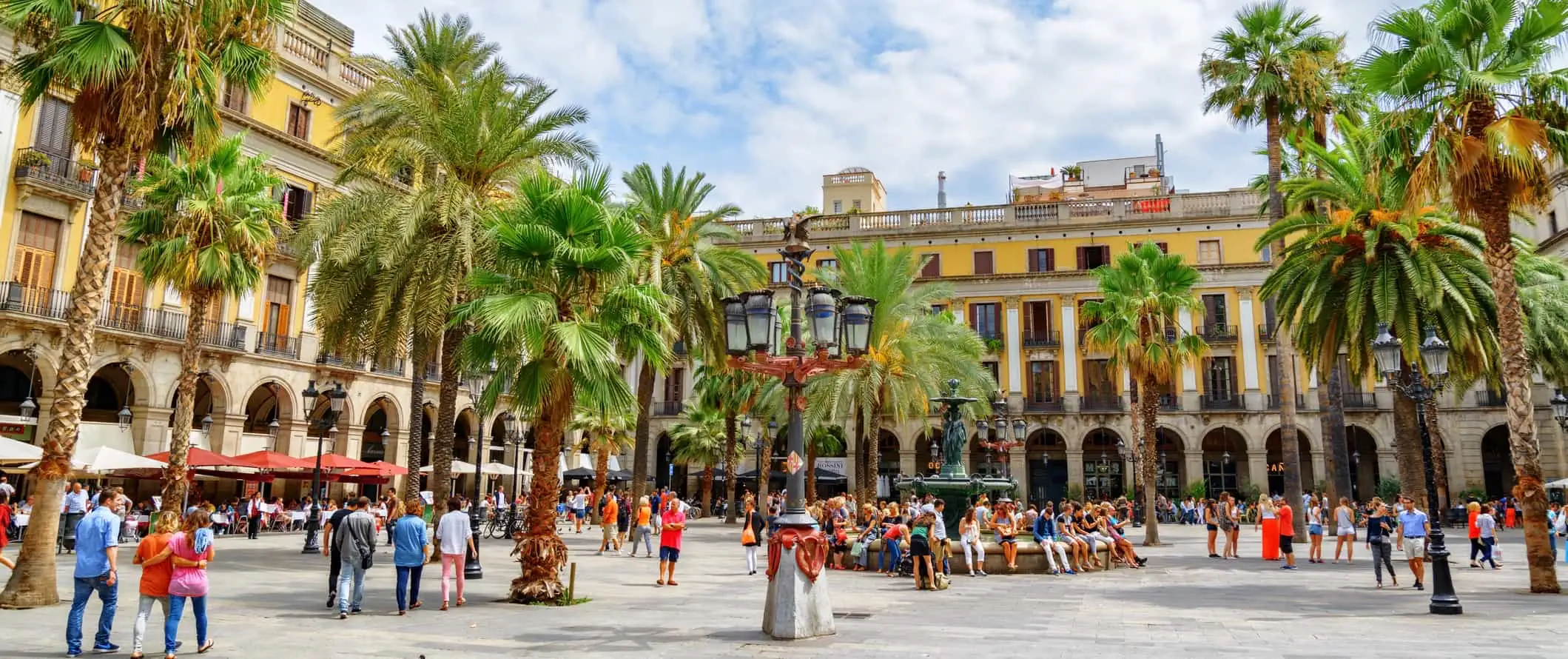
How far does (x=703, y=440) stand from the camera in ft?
139

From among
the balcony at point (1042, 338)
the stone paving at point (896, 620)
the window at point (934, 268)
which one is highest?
the window at point (934, 268)

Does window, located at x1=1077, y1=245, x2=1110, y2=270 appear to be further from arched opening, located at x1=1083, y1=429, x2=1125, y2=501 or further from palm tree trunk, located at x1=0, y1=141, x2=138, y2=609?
palm tree trunk, located at x1=0, y1=141, x2=138, y2=609

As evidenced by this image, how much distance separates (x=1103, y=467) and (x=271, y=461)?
117 feet

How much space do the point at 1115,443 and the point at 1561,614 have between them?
34.9 m

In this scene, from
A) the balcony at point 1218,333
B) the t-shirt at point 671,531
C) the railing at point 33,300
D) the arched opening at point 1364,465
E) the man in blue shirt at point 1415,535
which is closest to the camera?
the man in blue shirt at point 1415,535

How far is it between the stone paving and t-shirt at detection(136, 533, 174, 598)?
945mm

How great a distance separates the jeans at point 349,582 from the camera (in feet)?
35.4

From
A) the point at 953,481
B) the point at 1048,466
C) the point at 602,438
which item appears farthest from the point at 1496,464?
the point at 602,438

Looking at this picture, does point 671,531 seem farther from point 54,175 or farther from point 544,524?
point 54,175

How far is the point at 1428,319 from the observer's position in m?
18.5

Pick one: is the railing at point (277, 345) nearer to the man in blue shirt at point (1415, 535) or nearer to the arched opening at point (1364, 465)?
the man in blue shirt at point (1415, 535)

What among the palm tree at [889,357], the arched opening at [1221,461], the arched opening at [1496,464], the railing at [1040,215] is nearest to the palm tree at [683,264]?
the palm tree at [889,357]

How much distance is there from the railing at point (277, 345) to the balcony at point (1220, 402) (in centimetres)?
3723

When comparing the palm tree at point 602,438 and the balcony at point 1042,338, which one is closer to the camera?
the palm tree at point 602,438
